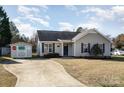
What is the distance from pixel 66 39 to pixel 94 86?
20077 mm

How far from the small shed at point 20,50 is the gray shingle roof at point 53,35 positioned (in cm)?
218

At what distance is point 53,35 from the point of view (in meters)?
31.0

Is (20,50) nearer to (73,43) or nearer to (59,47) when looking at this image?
(59,47)

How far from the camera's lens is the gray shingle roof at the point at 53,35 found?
30.1m

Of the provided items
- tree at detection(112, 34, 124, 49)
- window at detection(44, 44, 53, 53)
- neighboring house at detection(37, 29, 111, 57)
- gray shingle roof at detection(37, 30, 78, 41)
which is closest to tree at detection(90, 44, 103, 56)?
neighboring house at detection(37, 29, 111, 57)

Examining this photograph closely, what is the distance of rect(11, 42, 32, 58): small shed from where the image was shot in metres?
27.9

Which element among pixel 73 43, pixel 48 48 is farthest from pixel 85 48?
pixel 48 48

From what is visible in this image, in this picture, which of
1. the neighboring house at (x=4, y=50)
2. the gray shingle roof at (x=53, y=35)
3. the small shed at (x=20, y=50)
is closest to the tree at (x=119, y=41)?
the gray shingle roof at (x=53, y=35)

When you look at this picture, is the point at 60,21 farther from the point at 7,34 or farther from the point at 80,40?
the point at 7,34

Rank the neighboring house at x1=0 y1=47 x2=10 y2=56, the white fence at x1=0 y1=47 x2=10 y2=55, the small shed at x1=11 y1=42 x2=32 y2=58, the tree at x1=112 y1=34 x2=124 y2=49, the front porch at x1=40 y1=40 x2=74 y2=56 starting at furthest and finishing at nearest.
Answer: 1. the tree at x1=112 y1=34 x2=124 y2=49
2. the white fence at x1=0 y1=47 x2=10 y2=55
3. the neighboring house at x1=0 y1=47 x2=10 y2=56
4. the front porch at x1=40 y1=40 x2=74 y2=56
5. the small shed at x1=11 y1=42 x2=32 y2=58

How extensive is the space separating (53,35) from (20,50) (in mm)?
4967

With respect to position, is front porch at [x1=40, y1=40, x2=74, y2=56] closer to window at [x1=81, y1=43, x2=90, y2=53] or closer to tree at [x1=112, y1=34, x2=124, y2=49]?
window at [x1=81, y1=43, x2=90, y2=53]

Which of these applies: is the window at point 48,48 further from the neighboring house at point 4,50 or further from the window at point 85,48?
the neighboring house at point 4,50

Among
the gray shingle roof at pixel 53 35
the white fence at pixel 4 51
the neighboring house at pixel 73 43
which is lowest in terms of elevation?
the white fence at pixel 4 51
